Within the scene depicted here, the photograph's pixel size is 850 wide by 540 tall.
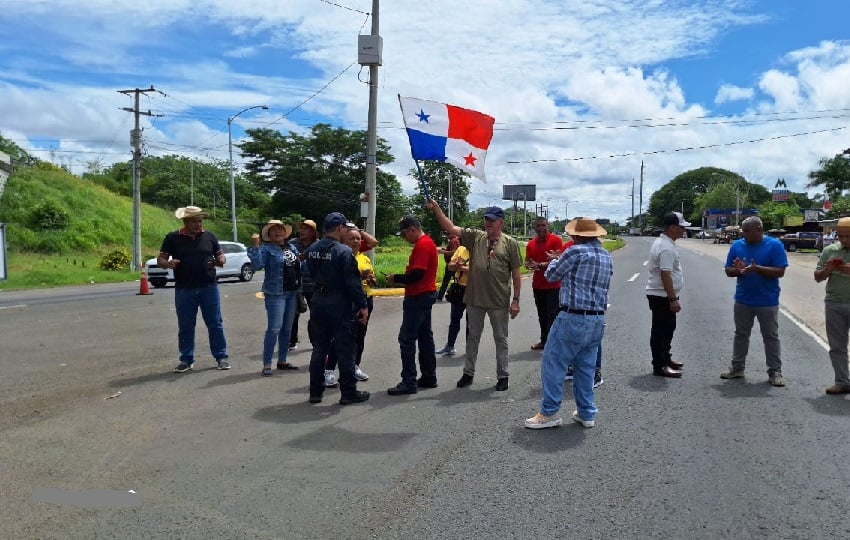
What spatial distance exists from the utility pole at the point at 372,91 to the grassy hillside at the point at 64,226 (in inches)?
640

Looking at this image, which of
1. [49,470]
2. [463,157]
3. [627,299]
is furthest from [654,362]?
[627,299]

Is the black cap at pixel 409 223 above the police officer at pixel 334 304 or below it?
above

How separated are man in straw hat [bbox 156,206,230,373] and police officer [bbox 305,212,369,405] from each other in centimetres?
202

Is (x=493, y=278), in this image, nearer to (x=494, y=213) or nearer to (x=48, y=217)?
(x=494, y=213)

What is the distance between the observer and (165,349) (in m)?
9.44

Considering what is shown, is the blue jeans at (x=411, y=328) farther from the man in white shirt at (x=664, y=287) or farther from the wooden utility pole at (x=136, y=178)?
the wooden utility pole at (x=136, y=178)

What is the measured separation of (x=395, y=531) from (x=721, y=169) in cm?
16162

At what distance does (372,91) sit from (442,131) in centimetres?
1106

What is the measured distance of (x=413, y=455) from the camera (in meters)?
4.86

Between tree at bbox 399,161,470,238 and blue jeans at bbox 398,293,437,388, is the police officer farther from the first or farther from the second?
tree at bbox 399,161,470,238

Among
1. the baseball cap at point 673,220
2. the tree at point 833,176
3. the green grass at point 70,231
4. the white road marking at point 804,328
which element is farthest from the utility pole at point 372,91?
the tree at point 833,176

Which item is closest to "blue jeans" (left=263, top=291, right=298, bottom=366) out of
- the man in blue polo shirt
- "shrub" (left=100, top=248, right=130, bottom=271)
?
the man in blue polo shirt

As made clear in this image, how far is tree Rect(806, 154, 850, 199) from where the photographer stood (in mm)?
63188

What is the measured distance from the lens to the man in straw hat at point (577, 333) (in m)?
5.55
